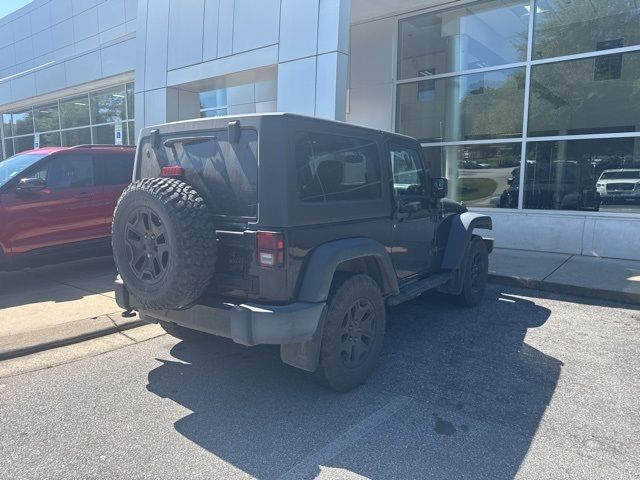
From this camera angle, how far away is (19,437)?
295 centimetres

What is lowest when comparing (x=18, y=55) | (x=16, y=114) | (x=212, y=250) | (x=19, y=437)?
(x=19, y=437)

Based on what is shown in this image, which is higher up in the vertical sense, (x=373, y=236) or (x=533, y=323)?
(x=373, y=236)

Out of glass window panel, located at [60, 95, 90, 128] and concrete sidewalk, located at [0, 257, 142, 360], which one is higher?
glass window panel, located at [60, 95, 90, 128]

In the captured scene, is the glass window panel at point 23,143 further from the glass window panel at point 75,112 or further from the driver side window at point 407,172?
the driver side window at point 407,172

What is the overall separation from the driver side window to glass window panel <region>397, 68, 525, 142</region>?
17.5ft

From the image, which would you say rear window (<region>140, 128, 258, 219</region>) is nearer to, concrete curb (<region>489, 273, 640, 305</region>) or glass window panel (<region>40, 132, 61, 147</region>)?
concrete curb (<region>489, 273, 640, 305</region>)

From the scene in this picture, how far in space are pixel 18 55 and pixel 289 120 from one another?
29897 mm

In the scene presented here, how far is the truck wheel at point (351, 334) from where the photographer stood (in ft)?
11.1

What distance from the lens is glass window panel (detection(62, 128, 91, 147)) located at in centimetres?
1758

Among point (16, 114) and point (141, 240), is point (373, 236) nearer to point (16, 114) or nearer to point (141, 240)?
point (141, 240)

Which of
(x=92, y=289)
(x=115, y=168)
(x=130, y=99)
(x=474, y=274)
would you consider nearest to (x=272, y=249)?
(x=474, y=274)

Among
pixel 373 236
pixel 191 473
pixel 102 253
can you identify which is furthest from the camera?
pixel 102 253

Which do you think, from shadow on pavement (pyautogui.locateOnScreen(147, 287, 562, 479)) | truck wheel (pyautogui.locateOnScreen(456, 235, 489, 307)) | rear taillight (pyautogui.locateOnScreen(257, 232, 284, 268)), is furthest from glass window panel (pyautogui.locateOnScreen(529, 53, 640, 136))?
Result: rear taillight (pyautogui.locateOnScreen(257, 232, 284, 268))

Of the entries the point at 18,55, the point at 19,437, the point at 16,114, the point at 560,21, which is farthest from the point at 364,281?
the point at 18,55
